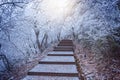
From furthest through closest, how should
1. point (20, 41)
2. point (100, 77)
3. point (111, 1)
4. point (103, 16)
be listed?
point (20, 41) → point (103, 16) → point (111, 1) → point (100, 77)

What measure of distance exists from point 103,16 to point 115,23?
5.15 ft

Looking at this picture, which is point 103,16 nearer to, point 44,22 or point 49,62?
point 49,62

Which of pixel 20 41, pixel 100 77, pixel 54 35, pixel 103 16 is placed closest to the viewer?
pixel 100 77

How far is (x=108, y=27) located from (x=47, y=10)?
481 inches

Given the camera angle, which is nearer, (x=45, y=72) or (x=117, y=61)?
(x=45, y=72)

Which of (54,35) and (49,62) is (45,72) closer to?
(49,62)

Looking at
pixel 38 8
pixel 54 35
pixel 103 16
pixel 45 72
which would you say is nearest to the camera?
Result: pixel 45 72

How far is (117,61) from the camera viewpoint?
270 inches

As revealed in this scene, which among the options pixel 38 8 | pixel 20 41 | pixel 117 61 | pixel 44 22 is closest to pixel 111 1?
pixel 117 61

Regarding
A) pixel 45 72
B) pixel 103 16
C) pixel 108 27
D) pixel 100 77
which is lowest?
pixel 100 77

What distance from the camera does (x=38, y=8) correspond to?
19.0 metres

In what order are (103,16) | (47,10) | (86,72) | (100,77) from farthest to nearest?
(47,10)
(103,16)
(86,72)
(100,77)

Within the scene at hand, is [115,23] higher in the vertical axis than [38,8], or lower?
lower

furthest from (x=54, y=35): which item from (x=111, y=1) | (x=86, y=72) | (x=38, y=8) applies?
(x=86, y=72)
